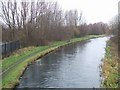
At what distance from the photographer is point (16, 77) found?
18188 millimetres

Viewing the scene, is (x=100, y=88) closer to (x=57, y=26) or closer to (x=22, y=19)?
(x=22, y=19)

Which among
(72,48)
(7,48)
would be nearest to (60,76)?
(7,48)

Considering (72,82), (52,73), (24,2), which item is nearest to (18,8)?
(24,2)

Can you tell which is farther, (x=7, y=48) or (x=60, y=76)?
(x=7, y=48)

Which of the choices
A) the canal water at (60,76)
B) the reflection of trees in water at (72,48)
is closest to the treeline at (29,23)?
the reflection of trees in water at (72,48)

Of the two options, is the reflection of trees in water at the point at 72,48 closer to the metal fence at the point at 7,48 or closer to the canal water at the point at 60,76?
the metal fence at the point at 7,48

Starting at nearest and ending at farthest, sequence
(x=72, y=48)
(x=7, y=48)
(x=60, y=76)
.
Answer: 1. (x=60, y=76)
2. (x=7, y=48)
3. (x=72, y=48)

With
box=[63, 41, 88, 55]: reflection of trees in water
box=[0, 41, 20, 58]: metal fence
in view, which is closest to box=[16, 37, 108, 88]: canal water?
box=[0, 41, 20, 58]: metal fence

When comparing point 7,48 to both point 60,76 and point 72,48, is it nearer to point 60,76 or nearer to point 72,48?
point 60,76

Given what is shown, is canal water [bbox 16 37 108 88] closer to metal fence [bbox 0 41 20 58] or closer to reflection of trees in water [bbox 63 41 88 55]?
metal fence [bbox 0 41 20 58]

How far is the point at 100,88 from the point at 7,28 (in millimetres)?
32019

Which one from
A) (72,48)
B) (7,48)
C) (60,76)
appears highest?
(7,48)

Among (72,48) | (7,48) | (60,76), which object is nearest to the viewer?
(60,76)

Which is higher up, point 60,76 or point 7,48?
point 7,48
